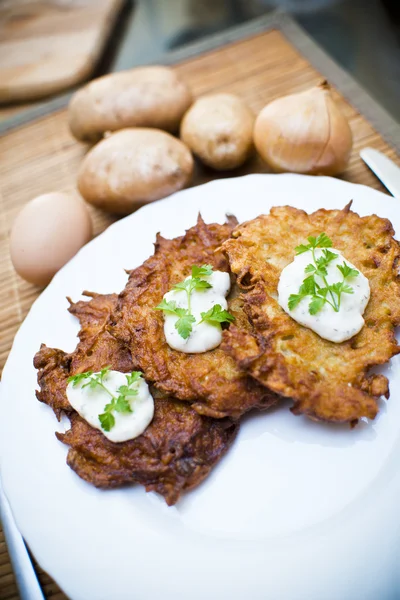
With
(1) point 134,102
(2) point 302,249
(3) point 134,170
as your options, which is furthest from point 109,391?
(1) point 134,102

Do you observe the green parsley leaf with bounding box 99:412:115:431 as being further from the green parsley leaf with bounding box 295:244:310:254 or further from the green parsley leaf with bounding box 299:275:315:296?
the green parsley leaf with bounding box 295:244:310:254

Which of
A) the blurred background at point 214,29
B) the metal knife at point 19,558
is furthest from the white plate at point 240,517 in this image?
the blurred background at point 214,29

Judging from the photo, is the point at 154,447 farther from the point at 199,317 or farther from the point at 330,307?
the point at 330,307

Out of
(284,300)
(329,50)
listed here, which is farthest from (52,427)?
(329,50)

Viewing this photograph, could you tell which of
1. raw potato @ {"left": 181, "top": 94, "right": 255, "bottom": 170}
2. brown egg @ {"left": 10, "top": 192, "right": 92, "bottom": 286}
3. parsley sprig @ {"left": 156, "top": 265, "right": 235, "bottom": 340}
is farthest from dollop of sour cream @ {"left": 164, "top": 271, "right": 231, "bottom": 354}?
raw potato @ {"left": 181, "top": 94, "right": 255, "bottom": 170}

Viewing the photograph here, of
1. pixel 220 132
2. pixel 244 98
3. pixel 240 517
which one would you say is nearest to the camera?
pixel 240 517

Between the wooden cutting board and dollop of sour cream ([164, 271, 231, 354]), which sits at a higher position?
the wooden cutting board

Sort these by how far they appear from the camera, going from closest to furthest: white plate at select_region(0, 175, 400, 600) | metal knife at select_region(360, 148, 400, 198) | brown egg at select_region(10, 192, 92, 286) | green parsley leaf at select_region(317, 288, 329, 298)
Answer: white plate at select_region(0, 175, 400, 600)
green parsley leaf at select_region(317, 288, 329, 298)
brown egg at select_region(10, 192, 92, 286)
metal knife at select_region(360, 148, 400, 198)

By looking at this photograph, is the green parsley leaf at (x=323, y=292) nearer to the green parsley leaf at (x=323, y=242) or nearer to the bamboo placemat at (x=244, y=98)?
the green parsley leaf at (x=323, y=242)
